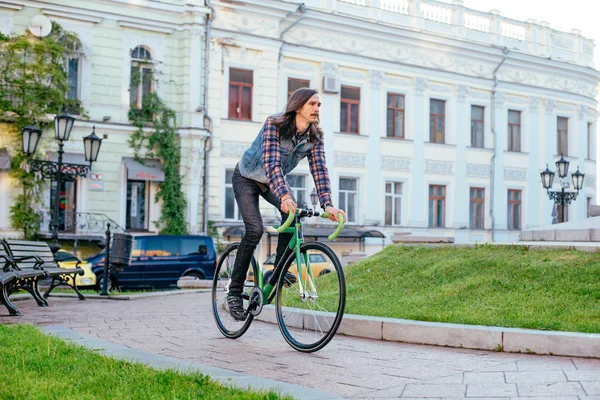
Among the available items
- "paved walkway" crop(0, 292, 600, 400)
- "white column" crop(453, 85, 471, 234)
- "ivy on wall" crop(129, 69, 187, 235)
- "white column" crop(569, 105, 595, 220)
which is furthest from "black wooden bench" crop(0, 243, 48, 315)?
"white column" crop(569, 105, 595, 220)

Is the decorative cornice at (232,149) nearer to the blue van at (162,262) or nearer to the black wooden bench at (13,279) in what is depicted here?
the blue van at (162,262)

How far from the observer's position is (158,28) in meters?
27.8

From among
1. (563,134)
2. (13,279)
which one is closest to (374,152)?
(563,134)

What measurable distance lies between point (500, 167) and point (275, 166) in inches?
1229

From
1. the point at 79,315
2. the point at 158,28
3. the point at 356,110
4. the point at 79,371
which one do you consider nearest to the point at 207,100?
the point at 158,28

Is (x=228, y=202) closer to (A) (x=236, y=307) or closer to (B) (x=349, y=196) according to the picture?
(B) (x=349, y=196)

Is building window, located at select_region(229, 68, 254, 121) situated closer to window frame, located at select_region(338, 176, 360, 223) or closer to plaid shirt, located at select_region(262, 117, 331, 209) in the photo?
window frame, located at select_region(338, 176, 360, 223)

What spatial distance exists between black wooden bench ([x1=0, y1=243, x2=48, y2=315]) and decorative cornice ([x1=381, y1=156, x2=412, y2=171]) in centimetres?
2310

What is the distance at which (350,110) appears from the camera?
32.3 m

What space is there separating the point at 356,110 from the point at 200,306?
22024 millimetres

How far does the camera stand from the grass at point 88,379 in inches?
161

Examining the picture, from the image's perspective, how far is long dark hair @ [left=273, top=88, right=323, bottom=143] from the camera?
626 centimetres

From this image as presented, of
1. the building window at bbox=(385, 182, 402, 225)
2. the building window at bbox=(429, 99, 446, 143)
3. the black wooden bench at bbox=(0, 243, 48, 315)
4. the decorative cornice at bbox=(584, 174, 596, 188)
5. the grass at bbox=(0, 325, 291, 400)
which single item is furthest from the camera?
the decorative cornice at bbox=(584, 174, 596, 188)

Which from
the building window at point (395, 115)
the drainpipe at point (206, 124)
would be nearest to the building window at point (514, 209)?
the building window at point (395, 115)
